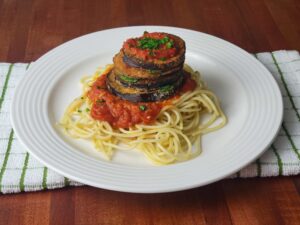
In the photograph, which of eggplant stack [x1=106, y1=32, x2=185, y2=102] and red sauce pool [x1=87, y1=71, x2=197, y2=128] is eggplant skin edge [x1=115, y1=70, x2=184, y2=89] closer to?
eggplant stack [x1=106, y1=32, x2=185, y2=102]

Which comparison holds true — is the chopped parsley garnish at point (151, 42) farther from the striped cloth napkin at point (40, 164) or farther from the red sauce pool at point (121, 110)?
the striped cloth napkin at point (40, 164)

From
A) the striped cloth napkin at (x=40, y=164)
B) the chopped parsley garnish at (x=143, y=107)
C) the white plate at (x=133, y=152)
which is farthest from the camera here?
the chopped parsley garnish at (x=143, y=107)

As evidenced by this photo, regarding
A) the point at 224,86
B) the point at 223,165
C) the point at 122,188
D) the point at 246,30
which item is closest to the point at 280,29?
the point at 246,30

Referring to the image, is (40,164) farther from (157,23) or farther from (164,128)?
(157,23)

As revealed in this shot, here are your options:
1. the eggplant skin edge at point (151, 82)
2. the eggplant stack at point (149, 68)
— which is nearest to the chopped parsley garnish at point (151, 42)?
the eggplant stack at point (149, 68)

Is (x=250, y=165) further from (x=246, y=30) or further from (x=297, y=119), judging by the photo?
(x=246, y=30)
